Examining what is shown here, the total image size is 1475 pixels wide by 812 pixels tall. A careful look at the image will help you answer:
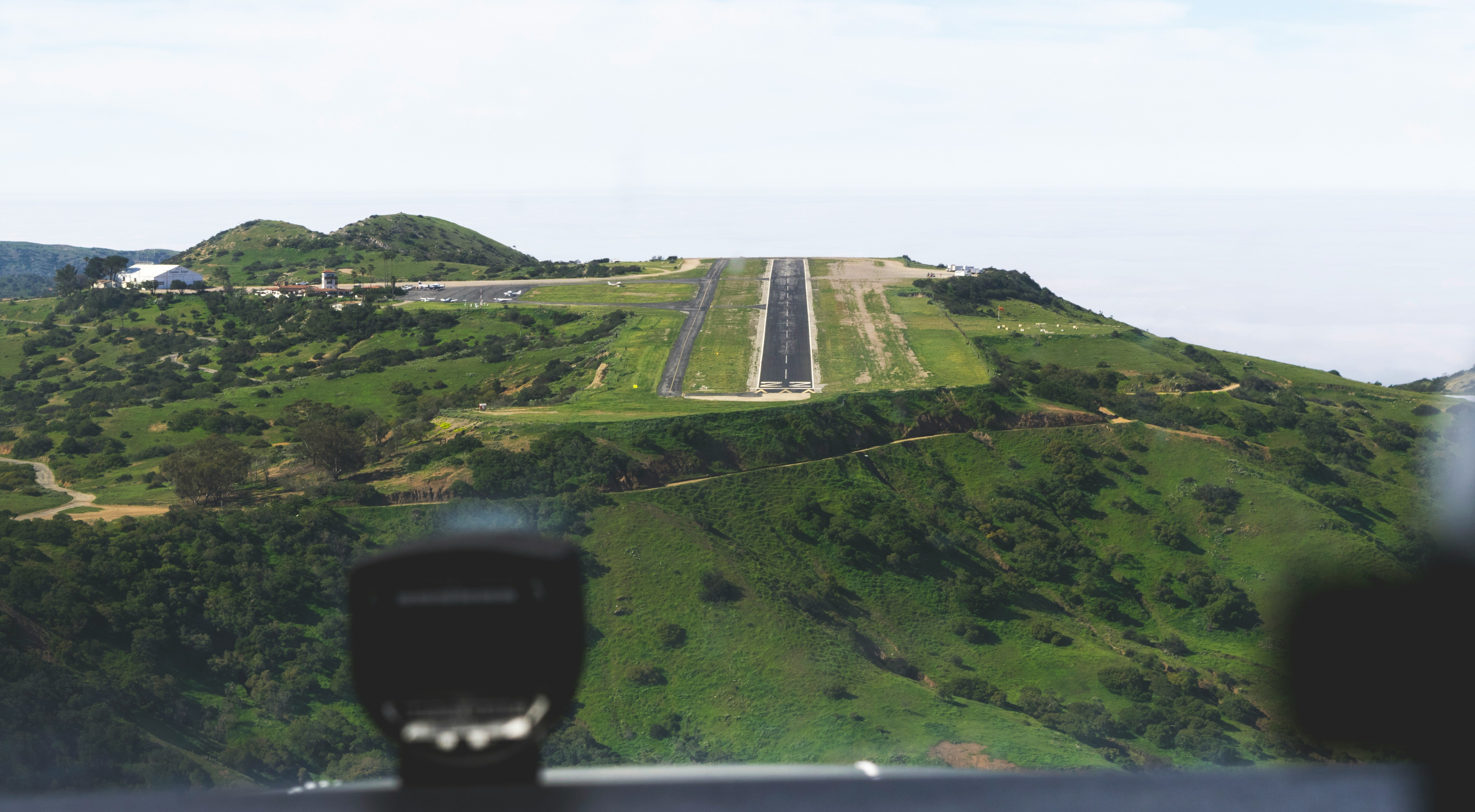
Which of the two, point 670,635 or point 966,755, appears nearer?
point 966,755

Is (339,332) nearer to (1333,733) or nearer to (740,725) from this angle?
(740,725)

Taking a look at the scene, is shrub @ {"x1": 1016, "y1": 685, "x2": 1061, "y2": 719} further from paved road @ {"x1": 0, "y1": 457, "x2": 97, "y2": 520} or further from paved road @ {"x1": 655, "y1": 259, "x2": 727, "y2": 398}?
paved road @ {"x1": 0, "y1": 457, "x2": 97, "y2": 520}

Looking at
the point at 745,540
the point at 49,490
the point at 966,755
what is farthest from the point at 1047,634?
the point at 49,490

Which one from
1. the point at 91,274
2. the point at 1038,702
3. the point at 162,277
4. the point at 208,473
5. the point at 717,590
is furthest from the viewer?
the point at 91,274

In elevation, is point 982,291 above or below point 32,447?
above

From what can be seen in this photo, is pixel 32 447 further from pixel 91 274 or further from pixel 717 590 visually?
pixel 91 274

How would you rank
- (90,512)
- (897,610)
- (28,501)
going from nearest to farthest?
(90,512), (28,501), (897,610)

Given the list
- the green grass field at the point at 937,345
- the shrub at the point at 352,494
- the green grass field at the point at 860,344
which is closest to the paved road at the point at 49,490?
the shrub at the point at 352,494

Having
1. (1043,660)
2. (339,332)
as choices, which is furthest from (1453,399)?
(339,332)
